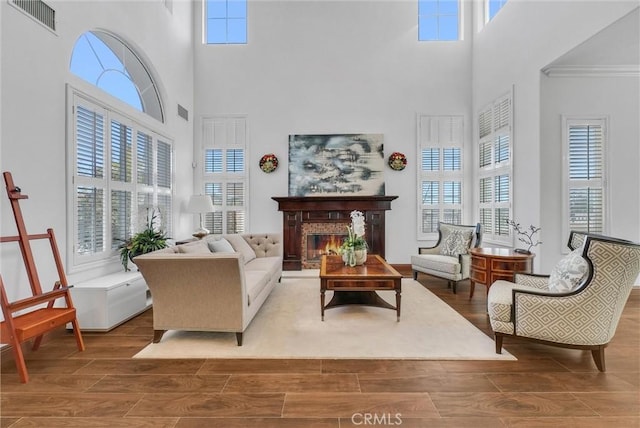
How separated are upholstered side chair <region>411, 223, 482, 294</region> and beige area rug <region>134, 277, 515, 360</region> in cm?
81

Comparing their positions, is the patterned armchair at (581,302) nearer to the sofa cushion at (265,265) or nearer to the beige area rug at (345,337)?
the beige area rug at (345,337)

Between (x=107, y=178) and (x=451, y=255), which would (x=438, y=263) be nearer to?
(x=451, y=255)

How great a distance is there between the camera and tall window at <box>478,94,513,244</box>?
17.1ft

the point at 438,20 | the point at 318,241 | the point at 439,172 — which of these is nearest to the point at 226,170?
the point at 318,241

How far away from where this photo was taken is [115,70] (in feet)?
14.2

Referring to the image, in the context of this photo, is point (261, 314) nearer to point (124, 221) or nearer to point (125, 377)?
point (125, 377)

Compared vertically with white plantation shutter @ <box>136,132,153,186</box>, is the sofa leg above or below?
below

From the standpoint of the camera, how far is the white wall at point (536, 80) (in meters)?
3.87

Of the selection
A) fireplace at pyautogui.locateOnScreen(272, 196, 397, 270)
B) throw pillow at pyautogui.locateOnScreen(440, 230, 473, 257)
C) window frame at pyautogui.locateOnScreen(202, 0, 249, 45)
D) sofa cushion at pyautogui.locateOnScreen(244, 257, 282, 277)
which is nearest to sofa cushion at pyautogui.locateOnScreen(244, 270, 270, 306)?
sofa cushion at pyautogui.locateOnScreen(244, 257, 282, 277)

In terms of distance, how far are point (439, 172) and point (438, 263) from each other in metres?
2.44

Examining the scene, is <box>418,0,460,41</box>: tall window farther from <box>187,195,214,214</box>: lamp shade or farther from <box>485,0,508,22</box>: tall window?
<box>187,195,214,214</box>: lamp shade

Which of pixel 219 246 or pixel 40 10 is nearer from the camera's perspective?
pixel 40 10

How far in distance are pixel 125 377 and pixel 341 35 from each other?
687 centimetres

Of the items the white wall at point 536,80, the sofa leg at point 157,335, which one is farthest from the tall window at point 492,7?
the sofa leg at point 157,335
